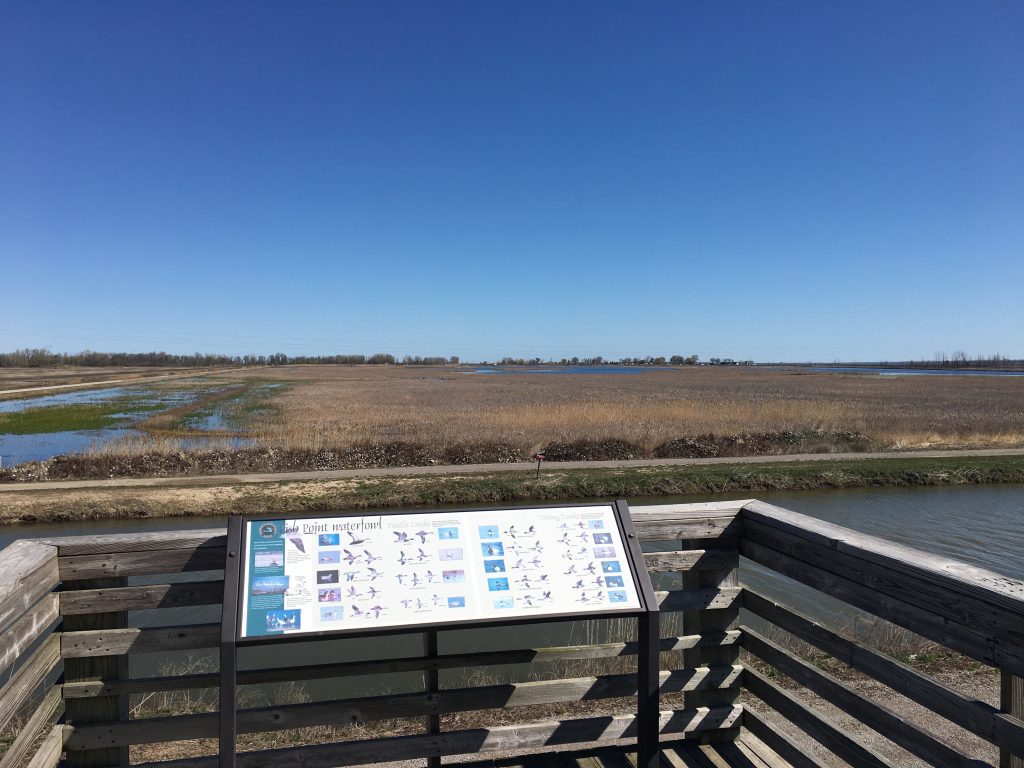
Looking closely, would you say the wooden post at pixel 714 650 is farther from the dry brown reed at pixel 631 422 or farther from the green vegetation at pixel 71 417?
the green vegetation at pixel 71 417

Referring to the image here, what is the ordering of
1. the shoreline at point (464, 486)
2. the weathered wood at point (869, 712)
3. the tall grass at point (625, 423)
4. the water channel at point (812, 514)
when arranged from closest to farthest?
the weathered wood at point (869, 712), the water channel at point (812, 514), the shoreline at point (464, 486), the tall grass at point (625, 423)

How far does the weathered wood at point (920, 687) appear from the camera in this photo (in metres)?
2.27

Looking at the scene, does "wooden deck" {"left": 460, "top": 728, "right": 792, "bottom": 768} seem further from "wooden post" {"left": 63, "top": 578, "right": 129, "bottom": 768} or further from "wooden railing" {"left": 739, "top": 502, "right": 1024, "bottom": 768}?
"wooden post" {"left": 63, "top": 578, "right": 129, "bottom": 768}

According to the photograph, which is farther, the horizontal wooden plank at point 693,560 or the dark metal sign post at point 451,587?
the horizontal wooden plank at point 693,560

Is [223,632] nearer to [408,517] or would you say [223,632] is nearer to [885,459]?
[408,517]

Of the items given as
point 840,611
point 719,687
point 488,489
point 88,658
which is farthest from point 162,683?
point 488,489

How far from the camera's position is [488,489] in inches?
776

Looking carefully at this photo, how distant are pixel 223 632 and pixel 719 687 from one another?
2.87 m

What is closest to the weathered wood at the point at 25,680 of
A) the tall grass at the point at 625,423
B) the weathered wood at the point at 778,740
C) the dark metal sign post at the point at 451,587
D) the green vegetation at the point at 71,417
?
the dark metal sign post at the point at 451,587

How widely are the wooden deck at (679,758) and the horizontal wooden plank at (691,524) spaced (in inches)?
50.0

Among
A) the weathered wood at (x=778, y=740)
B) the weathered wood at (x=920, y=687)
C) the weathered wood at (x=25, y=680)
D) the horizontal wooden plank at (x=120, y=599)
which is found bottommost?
the weathered wood at (x=778, y=740)

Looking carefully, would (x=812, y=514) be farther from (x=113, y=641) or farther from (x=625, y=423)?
(x=113, y=641)

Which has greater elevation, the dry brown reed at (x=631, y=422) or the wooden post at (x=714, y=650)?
the wooden post at (x=714, y=650)

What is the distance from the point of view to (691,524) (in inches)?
153
